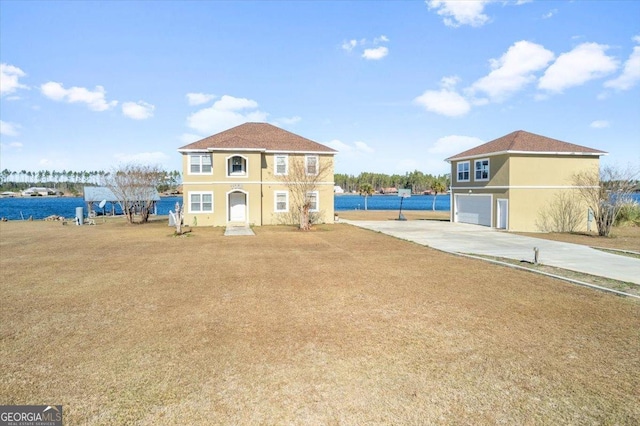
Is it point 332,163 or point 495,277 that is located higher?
point 332,163

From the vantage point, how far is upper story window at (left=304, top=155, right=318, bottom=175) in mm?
31984

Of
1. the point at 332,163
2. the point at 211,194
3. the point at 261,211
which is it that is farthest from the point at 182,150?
the point at 332,163

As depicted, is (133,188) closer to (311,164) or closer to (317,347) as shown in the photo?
(311,164)

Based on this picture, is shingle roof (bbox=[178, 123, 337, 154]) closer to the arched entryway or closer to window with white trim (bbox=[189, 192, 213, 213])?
window with white trim (bbox=[189, 192, 213, 213])

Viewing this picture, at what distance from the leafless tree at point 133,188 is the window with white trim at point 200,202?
7.99 meters

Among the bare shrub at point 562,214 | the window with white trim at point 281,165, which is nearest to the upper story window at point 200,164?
the window with white trim at point 281,165

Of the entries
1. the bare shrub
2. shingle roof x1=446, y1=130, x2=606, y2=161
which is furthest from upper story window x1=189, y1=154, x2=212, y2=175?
the bare shrub

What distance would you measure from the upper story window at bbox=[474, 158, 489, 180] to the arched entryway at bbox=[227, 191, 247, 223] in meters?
18.1

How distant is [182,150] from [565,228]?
93.1 feet

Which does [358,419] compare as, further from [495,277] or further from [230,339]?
[495,277]

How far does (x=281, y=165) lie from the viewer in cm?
3178

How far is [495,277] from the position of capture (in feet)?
40.2

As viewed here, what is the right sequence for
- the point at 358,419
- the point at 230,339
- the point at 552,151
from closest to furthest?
the point at 358,419, the point at 230,339, the point at 552,151

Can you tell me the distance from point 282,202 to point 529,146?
1840 cm
